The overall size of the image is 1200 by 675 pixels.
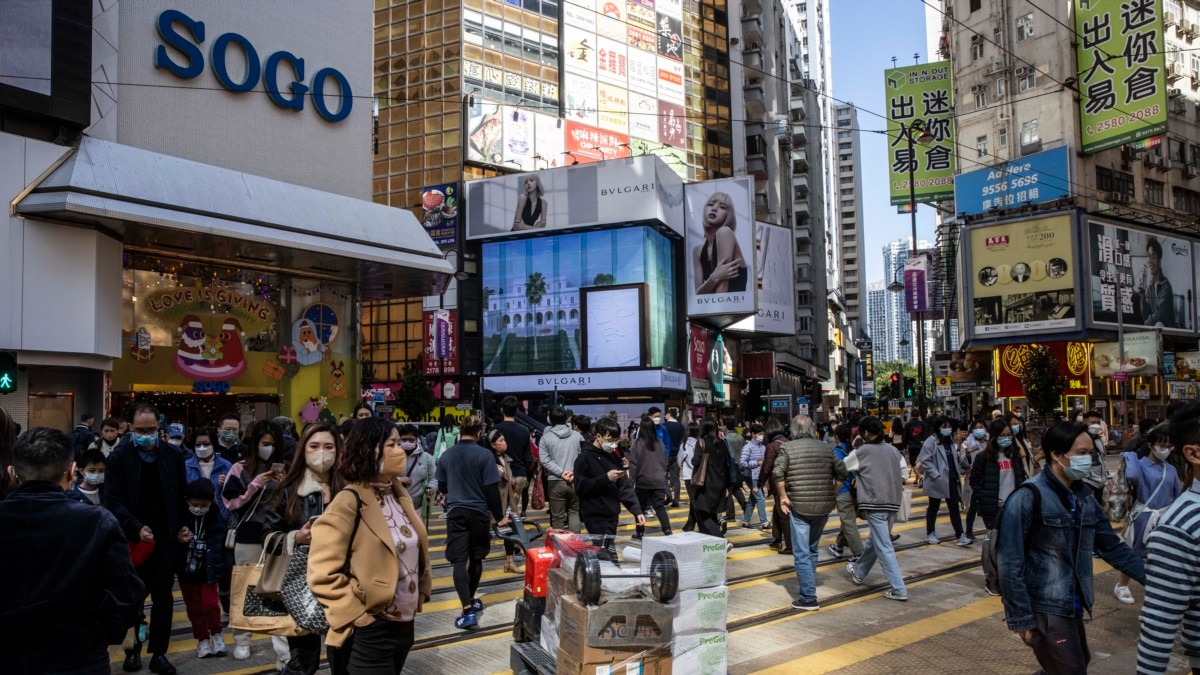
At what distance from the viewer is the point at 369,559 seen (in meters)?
4.14

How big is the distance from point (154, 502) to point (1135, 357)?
41235 mm

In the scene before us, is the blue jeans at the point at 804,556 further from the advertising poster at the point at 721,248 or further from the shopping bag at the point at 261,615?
the advertising poster at the point at 721,248

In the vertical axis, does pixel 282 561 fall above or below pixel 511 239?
below

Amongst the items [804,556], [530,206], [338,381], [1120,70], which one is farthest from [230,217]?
[1120,70]

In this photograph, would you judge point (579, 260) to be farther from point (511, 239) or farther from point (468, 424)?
point (468, 424)

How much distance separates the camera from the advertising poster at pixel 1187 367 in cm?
4569

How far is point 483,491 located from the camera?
26.0ft

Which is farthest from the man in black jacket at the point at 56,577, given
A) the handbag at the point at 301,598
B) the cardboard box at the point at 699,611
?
the cardboard box at the point at 699,611

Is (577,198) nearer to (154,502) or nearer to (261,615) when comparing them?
(154,502)

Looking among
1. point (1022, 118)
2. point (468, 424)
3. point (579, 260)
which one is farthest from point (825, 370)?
point (468, 424)

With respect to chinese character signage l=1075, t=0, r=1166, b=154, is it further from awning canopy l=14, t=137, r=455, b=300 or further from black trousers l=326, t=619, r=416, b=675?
black trousers l=326, t=619, r=416, b=675

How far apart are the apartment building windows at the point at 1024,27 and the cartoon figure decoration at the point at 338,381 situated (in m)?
41.0

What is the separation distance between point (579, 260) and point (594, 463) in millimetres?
37374

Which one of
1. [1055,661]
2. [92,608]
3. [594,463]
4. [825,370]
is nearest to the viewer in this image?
[92,608]
